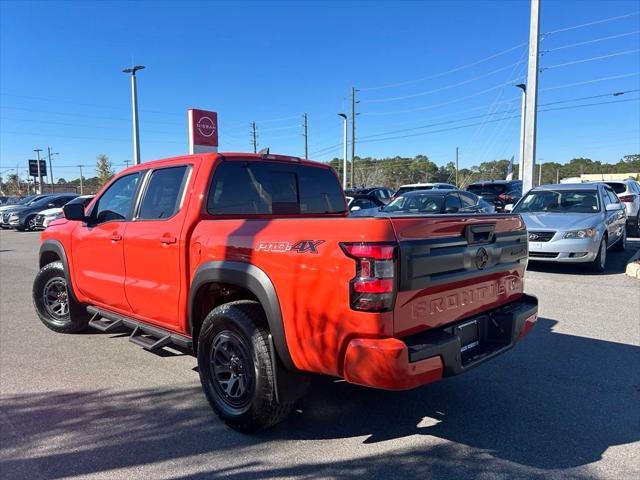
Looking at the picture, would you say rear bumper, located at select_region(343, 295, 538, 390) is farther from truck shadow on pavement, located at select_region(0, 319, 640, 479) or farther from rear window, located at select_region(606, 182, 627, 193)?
rear window, located at select_region(606, 182, 627, 193)

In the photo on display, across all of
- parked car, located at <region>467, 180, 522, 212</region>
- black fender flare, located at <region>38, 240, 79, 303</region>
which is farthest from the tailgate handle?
parked car, located at <region>467, 180, 522, 212</region>

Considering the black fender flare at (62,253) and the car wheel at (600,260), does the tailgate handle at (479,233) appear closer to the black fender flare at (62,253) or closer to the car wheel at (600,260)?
the black fender flare at (62,253)

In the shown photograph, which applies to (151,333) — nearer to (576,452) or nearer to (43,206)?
(576,452)

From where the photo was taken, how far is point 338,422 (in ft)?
11.4

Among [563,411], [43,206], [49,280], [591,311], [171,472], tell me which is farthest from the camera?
[43,206]

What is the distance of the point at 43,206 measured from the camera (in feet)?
75.8

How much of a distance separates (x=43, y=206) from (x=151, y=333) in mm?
22422

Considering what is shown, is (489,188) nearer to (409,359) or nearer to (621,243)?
(621,243)

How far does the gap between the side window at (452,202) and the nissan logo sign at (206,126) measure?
11672mm

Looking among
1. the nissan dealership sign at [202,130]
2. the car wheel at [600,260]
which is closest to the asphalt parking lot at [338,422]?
the car wheel at [600,260]

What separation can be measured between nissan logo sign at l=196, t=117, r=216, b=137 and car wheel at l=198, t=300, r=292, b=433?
17.3 m

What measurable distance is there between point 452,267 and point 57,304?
4914 mm

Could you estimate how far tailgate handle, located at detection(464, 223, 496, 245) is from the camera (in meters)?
3.10

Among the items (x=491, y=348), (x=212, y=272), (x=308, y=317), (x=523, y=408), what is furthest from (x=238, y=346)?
(x=523, y=408)
